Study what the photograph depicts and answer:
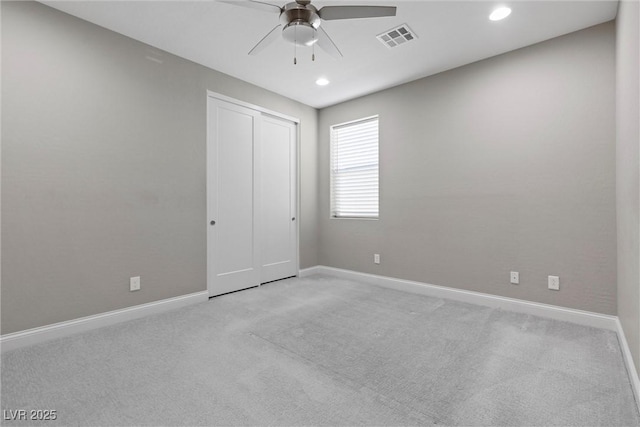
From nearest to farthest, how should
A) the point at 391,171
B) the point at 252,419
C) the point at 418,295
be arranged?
1. the point at 252,419
2. the point at 418,295
3. the point at 391,171

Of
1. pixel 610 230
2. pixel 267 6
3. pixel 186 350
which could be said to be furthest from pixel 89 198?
pixel 610 230

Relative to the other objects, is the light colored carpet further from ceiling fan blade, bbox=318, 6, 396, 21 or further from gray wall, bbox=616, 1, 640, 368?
ceiling fan blade, bbox=318, 6, 396, 21

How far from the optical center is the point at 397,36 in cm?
288

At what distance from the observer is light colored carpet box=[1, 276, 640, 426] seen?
1.55 m

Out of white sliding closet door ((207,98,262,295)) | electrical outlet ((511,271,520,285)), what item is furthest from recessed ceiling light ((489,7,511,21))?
white sliding closet door ((207,98,262,295))

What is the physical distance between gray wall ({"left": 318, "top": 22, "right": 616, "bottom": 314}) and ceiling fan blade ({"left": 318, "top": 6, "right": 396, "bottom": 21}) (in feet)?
6.46

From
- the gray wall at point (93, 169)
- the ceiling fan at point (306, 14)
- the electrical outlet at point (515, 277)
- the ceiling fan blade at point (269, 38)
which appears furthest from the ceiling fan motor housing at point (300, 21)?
the electrical outlet at point (515, 277)

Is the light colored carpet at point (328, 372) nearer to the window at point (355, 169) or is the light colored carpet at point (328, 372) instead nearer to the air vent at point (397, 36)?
the window at point (355, 169)

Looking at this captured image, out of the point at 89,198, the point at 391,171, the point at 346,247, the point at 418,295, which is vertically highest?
the point at 391,171

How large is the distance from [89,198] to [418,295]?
141 inches

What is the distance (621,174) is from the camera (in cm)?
230

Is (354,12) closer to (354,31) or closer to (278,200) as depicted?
(354,31)

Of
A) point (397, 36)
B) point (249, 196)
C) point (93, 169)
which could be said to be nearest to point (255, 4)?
point (397, 36)

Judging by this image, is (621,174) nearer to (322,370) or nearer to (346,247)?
(322,370)
